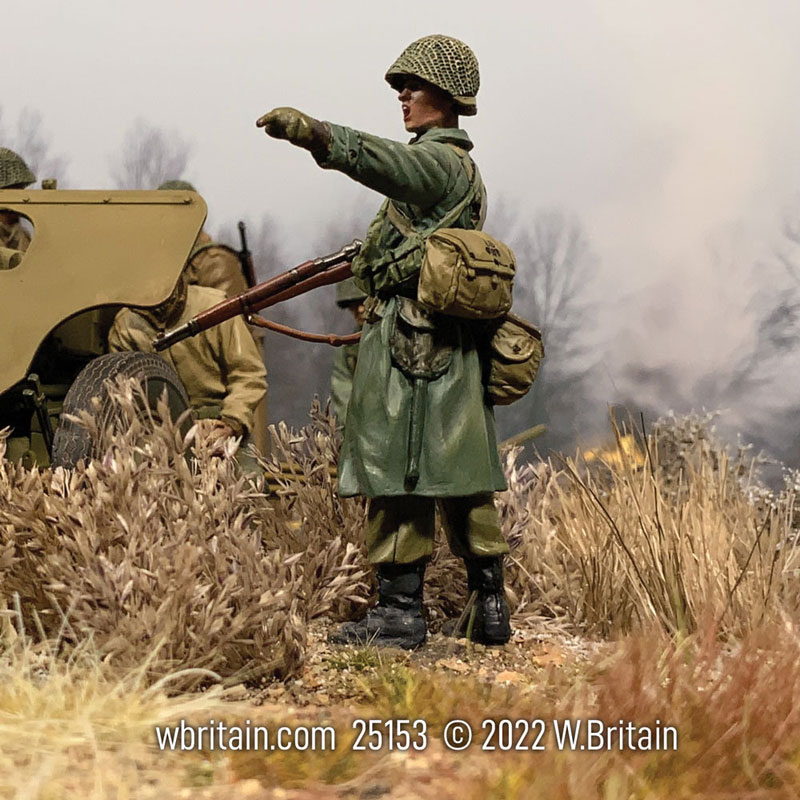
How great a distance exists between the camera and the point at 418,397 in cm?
281

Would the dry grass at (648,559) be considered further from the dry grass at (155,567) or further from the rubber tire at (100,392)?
the rubber tire at (100,392)

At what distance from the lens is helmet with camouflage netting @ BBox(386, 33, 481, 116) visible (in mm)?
2820

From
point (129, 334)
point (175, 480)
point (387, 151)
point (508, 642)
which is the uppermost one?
point (387, 151)

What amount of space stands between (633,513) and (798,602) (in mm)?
629

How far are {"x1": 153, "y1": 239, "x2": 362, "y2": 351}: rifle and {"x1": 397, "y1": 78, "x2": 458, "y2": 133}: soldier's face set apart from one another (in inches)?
21.7

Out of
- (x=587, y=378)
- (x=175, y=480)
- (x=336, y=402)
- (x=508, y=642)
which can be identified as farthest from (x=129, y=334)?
(x=587, y=378)

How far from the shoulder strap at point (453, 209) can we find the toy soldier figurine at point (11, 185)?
2535 mm

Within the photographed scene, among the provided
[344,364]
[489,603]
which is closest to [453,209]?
[489,603]

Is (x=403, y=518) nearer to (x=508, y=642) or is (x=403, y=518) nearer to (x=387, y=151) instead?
(x=508, y=642)

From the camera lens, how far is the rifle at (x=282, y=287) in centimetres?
344

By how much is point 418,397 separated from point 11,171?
119 inches

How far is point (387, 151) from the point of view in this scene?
8.33 feet

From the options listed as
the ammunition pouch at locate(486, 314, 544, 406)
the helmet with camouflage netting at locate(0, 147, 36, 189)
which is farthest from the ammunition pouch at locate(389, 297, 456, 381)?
the helmet with camouflage netting at locate(0, 147, 36, 189)

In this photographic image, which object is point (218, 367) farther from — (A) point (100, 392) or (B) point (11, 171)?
(B) point (11, 171)
